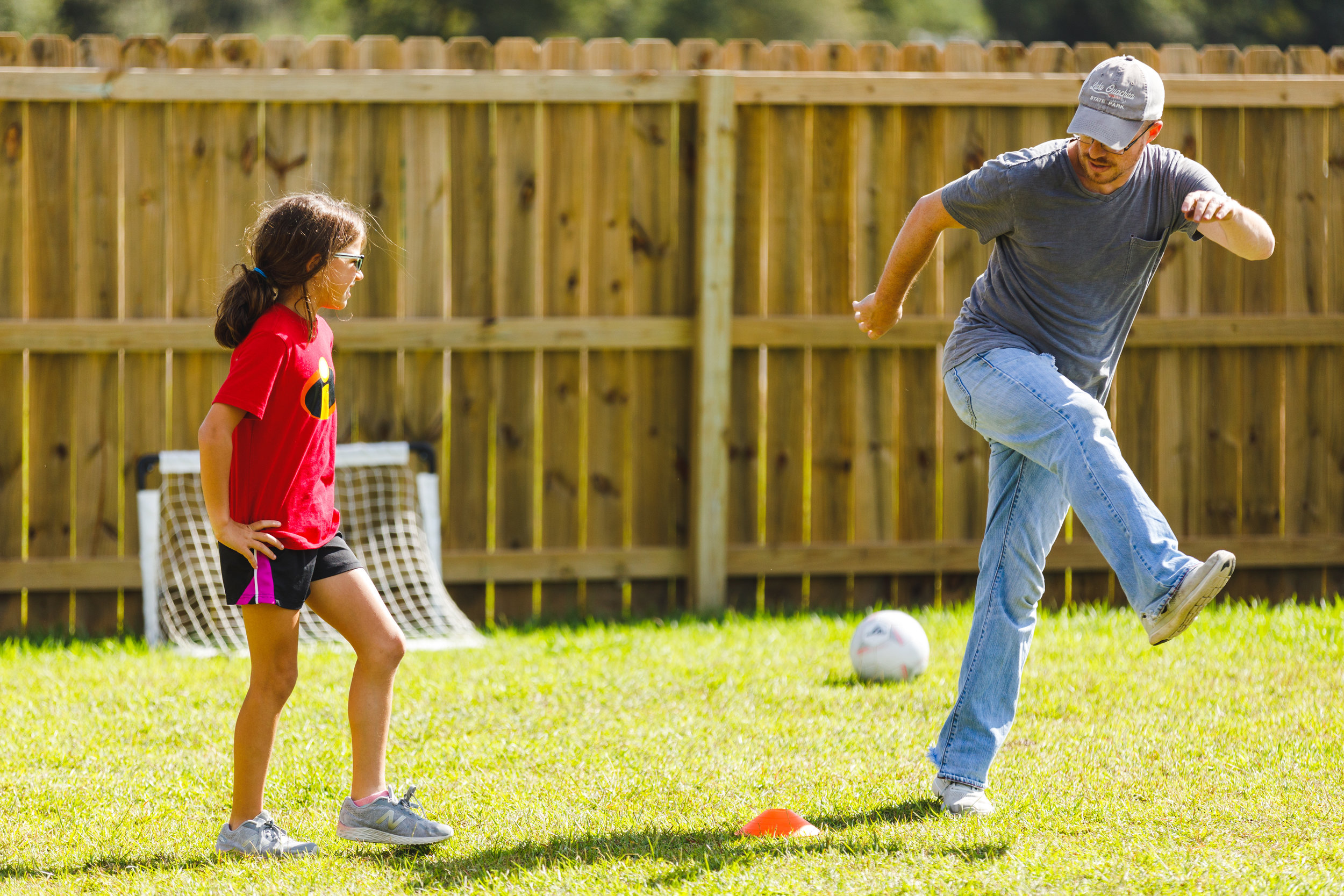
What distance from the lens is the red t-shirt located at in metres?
3.15

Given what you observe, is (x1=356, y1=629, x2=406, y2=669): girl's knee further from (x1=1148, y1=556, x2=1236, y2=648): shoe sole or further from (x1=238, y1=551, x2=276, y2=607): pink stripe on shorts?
(x1=1148, y1=556, x2=1236, y2=648): shoe sole

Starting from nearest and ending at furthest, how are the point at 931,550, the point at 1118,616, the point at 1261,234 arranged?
the point at 1261,234 → the point at 1118,616 → the point at 931,550

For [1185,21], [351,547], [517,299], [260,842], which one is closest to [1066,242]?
[260,842]

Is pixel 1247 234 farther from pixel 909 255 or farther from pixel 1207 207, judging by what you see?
pixel 909 255

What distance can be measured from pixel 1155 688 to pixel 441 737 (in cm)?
246

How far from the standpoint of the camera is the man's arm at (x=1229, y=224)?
316cm

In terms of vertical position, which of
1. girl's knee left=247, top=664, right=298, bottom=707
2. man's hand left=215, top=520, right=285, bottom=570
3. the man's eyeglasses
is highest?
the man's eyeglasses

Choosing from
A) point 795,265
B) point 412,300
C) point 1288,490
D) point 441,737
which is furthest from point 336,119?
point 1288,490

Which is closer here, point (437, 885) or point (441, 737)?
point (437, 885)

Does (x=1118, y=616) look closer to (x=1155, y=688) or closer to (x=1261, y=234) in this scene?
(x=1155, y=688)

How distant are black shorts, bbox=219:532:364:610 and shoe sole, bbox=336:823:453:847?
0.54 metres

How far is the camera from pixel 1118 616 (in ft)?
20.3

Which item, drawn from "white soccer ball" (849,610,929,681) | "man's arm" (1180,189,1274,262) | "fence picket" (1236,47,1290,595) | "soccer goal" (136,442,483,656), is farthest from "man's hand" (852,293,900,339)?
"fence picket" (1236,47,1290,595)

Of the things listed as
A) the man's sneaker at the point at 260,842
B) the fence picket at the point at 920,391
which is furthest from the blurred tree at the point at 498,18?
the man's sneaker at the point at 260,842
